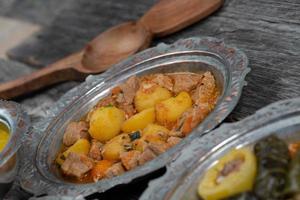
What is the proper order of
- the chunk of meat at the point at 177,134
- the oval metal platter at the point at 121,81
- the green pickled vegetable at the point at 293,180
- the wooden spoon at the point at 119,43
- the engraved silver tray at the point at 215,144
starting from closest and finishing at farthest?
the green pickled vegetable at the point at 293,180 < the engraved silver tray at the point at 215,144 < the oval metal platter at the point at 121,81 < the chunk of meat at the point at 177,134 < the wooden spoon at the point at 119,43

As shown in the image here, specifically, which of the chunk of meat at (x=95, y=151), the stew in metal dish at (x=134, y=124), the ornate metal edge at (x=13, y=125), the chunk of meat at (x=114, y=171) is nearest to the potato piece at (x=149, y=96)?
the stew in metal dish at (x=134, y=124)

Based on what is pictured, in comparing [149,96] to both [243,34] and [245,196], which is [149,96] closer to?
[243,34]

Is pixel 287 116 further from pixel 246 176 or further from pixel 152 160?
pixel 152 160

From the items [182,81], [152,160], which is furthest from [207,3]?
[152,160]

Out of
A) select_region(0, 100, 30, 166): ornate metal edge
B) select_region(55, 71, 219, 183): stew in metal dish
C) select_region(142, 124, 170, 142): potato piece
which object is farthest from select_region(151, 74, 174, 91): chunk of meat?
select_region(0, 100, 30, 166): ornate metal edge

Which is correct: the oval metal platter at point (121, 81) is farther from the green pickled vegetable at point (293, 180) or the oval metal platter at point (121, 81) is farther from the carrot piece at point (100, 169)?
the green pickled vegetable at point (293, 180)

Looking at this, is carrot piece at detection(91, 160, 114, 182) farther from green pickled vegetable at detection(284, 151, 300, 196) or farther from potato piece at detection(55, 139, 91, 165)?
green pickled vegetable at detection(284, 151, 300, 196)
